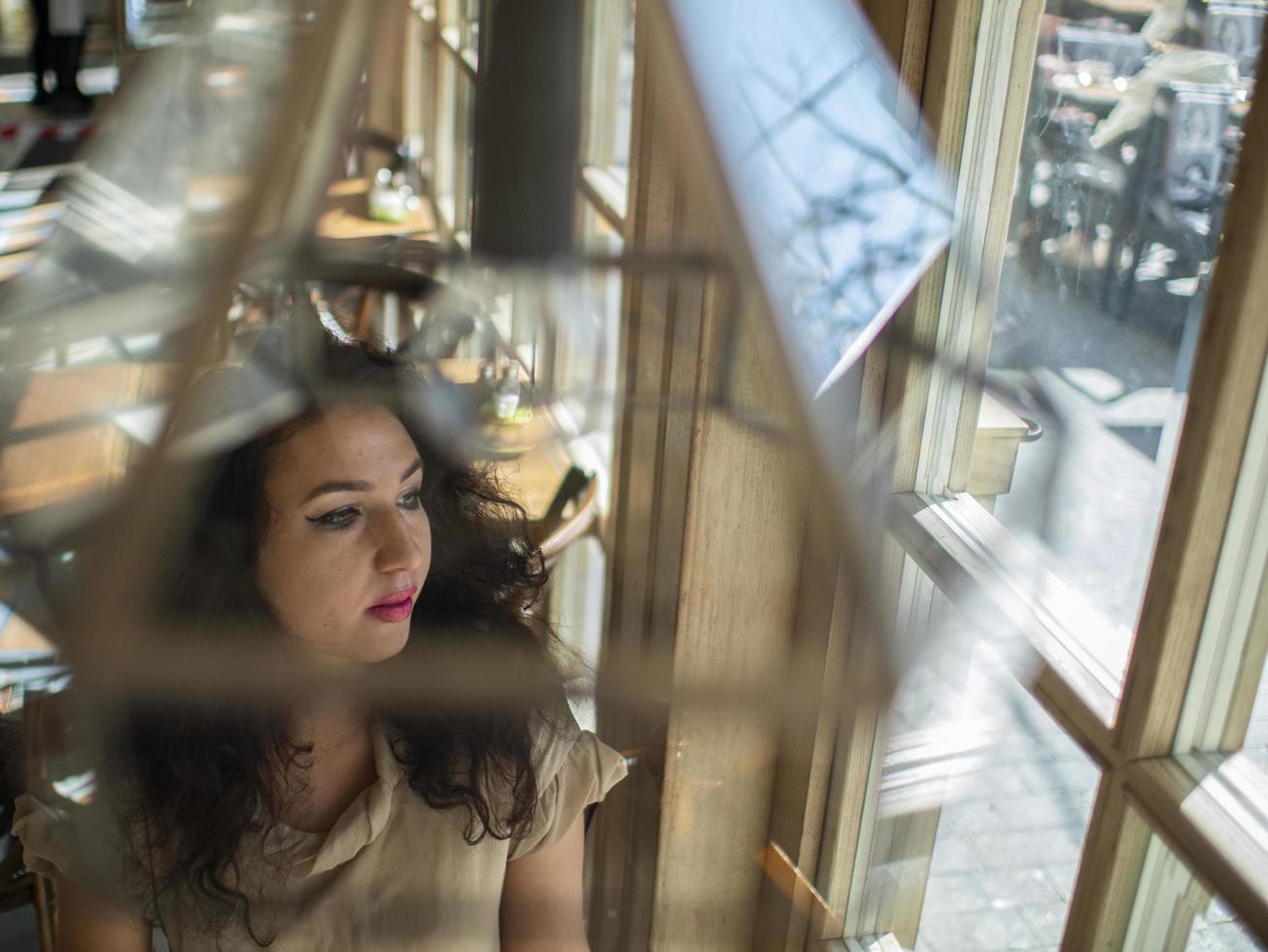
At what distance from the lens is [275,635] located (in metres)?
0.34

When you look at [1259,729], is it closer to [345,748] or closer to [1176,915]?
[1176,915]

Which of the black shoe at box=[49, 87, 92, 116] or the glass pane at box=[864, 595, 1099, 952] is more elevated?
the black shoe at box=[49, 87, 92, 116]

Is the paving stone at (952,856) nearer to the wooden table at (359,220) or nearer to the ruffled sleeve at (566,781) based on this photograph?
the ruffled sleeve at (566,781)

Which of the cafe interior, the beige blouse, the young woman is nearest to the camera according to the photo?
the cafe interior

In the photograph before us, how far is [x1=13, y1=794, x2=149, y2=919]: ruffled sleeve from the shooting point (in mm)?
418

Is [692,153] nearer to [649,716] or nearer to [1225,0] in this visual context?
[1225,0]

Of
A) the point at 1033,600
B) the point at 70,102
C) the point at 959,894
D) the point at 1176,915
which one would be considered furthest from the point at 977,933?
the point at 70,102

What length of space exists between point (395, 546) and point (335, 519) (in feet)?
0.08

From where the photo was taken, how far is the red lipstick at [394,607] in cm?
36

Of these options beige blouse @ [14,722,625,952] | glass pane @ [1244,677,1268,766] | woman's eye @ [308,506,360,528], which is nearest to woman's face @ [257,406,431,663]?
woman's eye @ [308,506,360,528]

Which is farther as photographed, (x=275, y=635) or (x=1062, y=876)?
(x=1062, y=876)

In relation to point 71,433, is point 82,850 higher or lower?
lower

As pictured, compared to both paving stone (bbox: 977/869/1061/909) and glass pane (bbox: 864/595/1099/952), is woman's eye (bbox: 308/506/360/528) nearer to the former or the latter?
glass pane (bbox: 864/595/1099/952)

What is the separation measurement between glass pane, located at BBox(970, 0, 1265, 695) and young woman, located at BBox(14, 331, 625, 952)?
169mm
